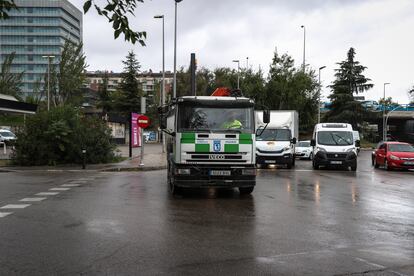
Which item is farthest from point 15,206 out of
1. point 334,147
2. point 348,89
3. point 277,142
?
point 348,89

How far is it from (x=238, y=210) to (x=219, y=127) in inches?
99.4

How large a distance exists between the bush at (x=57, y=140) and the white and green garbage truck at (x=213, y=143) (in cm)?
1291

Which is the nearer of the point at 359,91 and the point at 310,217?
the point at 310,217

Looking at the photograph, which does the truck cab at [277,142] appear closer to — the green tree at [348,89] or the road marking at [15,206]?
the road marking at [15,206]

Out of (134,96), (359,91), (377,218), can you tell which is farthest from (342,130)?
(134,96)

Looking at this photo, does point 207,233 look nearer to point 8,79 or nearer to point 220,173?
point 220,173

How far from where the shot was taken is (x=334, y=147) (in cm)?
2373

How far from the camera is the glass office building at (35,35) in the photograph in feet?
490

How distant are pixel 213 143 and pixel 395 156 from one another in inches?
623

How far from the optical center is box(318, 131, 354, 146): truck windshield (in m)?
24.1

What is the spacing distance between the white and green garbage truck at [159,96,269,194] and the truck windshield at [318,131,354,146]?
1286cm

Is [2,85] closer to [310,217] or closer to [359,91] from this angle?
[359,91]

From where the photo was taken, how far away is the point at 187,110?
12.3m

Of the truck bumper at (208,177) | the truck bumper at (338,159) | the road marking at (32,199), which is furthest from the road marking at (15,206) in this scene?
the truck bumper at (338,159)
